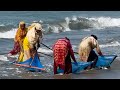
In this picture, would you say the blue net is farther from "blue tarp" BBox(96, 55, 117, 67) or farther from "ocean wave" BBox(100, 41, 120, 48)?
"ocean wave" BBox(100, 41, 120, 48)

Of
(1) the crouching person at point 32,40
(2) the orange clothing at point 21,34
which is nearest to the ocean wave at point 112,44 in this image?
(2) the orange clothing at point 21,34

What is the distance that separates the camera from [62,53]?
39.5 feet

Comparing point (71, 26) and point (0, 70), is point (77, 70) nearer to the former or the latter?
point (0, 70)

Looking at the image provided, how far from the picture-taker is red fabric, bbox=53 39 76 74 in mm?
12016

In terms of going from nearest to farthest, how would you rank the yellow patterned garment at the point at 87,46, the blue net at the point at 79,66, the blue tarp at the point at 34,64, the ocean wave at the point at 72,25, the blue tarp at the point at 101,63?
the blue net at the point at 79,66 < the blue tarp at the point at 34,64 < the blue tarp at the point at 101,63 < the yellow patterned garment at the point at 87,46 < the ocean wave at the point at 72,25

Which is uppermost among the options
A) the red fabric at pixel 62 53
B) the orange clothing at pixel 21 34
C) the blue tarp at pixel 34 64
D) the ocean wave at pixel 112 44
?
the orange clothing at pixel 21 34

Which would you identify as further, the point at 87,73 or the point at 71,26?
the point at 71,26

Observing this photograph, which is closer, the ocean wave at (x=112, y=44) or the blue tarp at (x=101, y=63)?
the blue tarp at (x=101, y=63)

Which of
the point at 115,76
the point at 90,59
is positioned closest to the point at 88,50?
the point at 90,59

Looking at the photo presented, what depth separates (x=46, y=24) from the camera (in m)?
31.1

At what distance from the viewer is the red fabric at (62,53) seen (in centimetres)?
1202

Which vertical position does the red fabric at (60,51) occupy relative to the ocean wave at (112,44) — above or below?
above

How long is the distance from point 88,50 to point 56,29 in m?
15.3

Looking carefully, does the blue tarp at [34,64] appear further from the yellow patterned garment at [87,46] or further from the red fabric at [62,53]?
the yellow patterned garment at [87,46]
